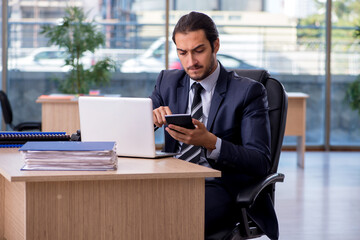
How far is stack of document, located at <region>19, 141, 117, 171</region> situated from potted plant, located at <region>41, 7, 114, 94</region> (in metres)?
5.19

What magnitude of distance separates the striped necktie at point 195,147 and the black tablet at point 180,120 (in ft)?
1.45

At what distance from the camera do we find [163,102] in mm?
3115

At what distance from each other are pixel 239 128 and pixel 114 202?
83 cm

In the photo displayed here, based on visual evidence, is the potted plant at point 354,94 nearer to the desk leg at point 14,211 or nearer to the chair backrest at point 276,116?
the chair backrest at point 276,116

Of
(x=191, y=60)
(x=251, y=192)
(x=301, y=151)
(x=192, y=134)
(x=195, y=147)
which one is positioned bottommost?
(x=301, y=151)

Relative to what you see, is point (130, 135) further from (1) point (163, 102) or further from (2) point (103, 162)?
(1) point (163, 102)

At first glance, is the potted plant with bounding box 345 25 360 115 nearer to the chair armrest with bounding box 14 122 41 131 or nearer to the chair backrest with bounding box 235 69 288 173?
the chair armrest with bounding box 14 122 41 131

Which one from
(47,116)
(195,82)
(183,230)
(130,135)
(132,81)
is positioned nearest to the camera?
(183,230)

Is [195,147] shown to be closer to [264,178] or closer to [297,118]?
[264,178]

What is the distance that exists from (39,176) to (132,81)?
22.1ft

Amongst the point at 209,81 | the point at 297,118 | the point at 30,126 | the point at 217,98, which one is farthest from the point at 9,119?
the point at 217,98

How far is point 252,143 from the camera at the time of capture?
8.77ft

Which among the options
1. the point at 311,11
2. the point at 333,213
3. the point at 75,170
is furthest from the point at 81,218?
the point at 311,11

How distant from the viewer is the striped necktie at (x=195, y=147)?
2.86 meters
